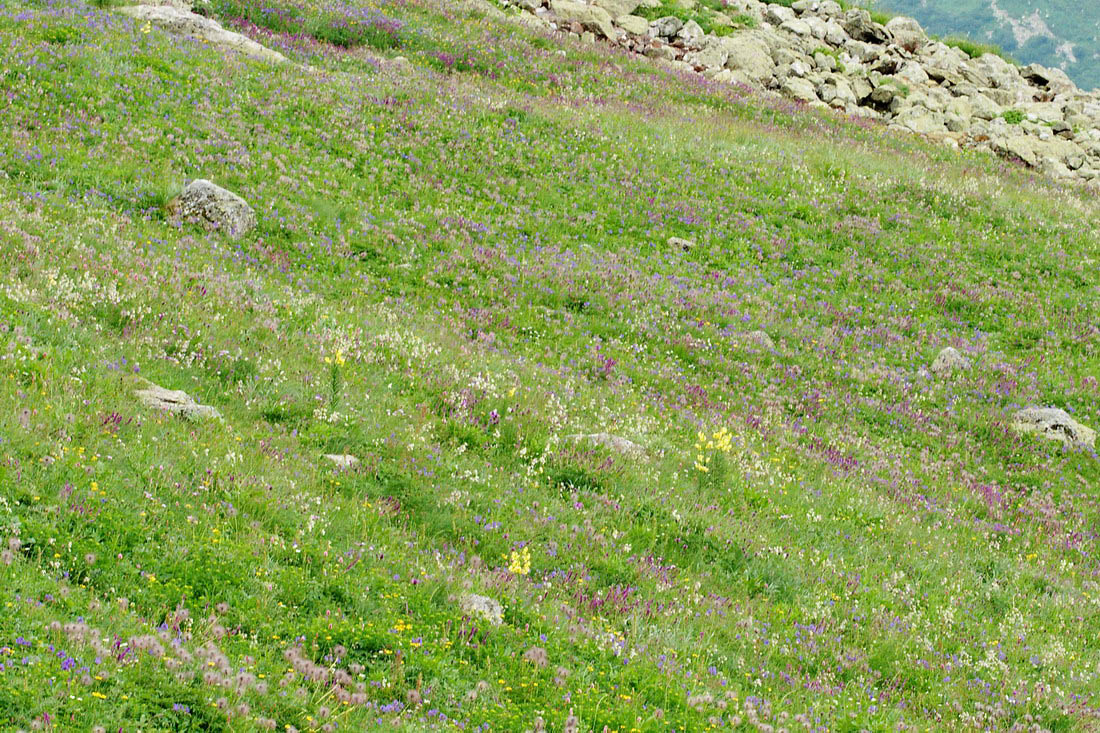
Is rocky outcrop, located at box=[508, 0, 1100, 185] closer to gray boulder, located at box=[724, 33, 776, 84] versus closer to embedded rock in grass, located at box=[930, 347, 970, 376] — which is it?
gray boulder, located at box=[724, 33, 776, 84]

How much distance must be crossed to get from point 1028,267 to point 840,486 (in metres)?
14.5

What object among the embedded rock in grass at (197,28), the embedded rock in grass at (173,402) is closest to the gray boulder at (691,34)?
the embedded rock in grass at (197,28)

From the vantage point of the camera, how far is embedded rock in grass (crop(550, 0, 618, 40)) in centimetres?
4103

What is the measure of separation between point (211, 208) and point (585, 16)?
29.9 m

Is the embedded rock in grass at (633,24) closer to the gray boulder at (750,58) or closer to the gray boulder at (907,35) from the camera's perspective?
the gray boulder at (750,58)

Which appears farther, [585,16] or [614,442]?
[585,16]

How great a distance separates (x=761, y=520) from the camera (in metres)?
11.0

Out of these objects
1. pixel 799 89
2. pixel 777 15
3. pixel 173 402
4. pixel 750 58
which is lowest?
pixel 173 402

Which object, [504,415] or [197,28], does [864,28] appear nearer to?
[197,28]

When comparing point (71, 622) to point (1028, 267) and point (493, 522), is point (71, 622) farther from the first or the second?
point (1028, 267)

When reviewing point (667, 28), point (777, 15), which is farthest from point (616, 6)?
point (777, 15)

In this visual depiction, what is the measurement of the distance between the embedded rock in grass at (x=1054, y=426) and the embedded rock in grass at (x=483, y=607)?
13769 mm

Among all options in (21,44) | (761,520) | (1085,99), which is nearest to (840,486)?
(761,520)

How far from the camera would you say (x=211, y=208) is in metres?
16.4
